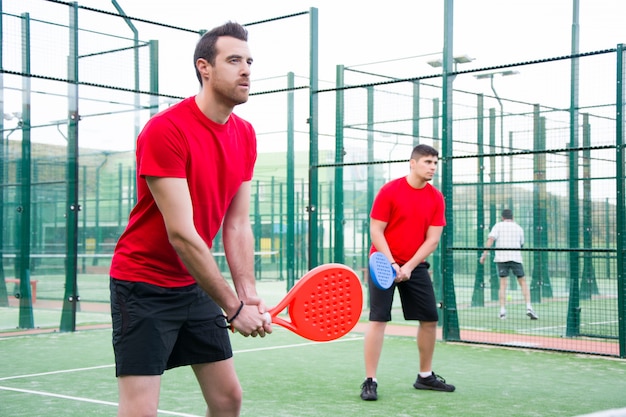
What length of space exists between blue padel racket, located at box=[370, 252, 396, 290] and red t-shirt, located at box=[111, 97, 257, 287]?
2.53m

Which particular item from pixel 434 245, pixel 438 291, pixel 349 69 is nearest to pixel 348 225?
pixel 438 291

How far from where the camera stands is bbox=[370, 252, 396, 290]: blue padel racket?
19.4 ft

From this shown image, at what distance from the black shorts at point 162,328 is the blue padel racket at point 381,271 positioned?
8.16ft

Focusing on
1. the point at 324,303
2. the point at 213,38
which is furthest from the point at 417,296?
the point at 213,38

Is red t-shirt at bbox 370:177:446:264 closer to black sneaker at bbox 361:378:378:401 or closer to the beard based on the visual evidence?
black sneaker at bbox 361:378:378:401

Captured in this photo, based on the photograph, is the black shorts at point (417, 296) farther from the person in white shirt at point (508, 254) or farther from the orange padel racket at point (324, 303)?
the person in white shirt at point (508, 254)

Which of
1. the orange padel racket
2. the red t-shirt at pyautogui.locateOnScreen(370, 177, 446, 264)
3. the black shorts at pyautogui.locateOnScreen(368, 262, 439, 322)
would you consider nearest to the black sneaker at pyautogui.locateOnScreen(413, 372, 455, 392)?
the black shorts at pyautogui.locateOnScreen(368, 262, 439, 322)

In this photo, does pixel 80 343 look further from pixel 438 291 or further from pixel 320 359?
pixel 438 291

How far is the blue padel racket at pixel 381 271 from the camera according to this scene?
5906 mm

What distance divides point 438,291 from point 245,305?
32.4 feet

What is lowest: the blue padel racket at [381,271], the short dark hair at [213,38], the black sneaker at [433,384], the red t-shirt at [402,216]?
the black sneaker at [433,384]

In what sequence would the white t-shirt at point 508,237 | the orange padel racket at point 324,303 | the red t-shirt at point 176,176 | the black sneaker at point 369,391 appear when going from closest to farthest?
1. the red t-shirt at point 176,176
2. the orange padel racket at point 324,303
3. the black sneaker at point 369,391
4. the white t-shirt at point 508,237

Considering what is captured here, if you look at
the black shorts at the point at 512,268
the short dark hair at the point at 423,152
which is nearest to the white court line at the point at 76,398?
the short dark hair at the point at 423,152

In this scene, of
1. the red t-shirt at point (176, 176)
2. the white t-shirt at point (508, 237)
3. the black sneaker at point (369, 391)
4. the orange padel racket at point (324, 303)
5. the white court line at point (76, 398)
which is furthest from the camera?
the white t-shirt at point (508, 237)
